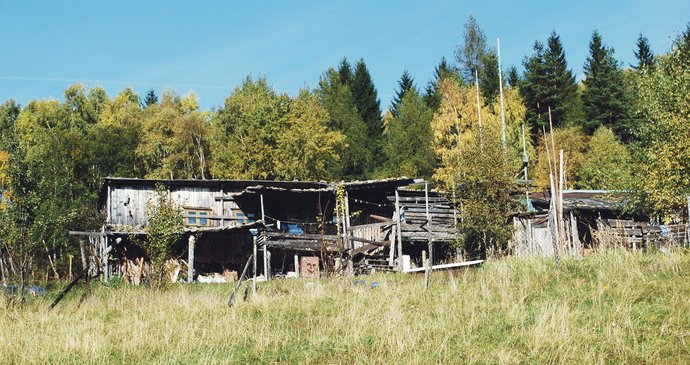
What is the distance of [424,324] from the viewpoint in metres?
12.3

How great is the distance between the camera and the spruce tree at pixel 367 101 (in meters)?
59.9

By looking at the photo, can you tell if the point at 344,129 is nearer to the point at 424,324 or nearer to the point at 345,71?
the point at 345,71

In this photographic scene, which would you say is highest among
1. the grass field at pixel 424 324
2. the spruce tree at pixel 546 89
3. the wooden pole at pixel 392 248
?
the spruce tree at pixel 546 89

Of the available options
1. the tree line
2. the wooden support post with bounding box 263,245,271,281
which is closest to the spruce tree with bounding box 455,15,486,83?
the tree line

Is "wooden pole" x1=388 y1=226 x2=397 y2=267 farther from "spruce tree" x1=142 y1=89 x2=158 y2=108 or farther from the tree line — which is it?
"spruce tree" x1=142 y1=89 x2=158 y2=108

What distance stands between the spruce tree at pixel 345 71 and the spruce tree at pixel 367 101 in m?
1.20

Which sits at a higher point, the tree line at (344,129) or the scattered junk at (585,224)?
the tree line at (344,129)

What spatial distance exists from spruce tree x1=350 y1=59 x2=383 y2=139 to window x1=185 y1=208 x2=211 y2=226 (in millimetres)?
24898

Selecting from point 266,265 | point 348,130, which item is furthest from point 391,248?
point 348,130

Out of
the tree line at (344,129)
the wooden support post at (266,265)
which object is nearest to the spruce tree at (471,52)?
the tree line at (344,129)

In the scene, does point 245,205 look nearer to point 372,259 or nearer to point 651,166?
point 372,259

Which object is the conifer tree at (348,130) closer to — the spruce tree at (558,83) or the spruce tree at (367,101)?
the spruce tree at (367,101)

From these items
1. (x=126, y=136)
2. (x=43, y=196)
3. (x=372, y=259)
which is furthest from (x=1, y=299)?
(x=126, y=136)

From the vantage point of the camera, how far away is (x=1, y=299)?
709 inches
